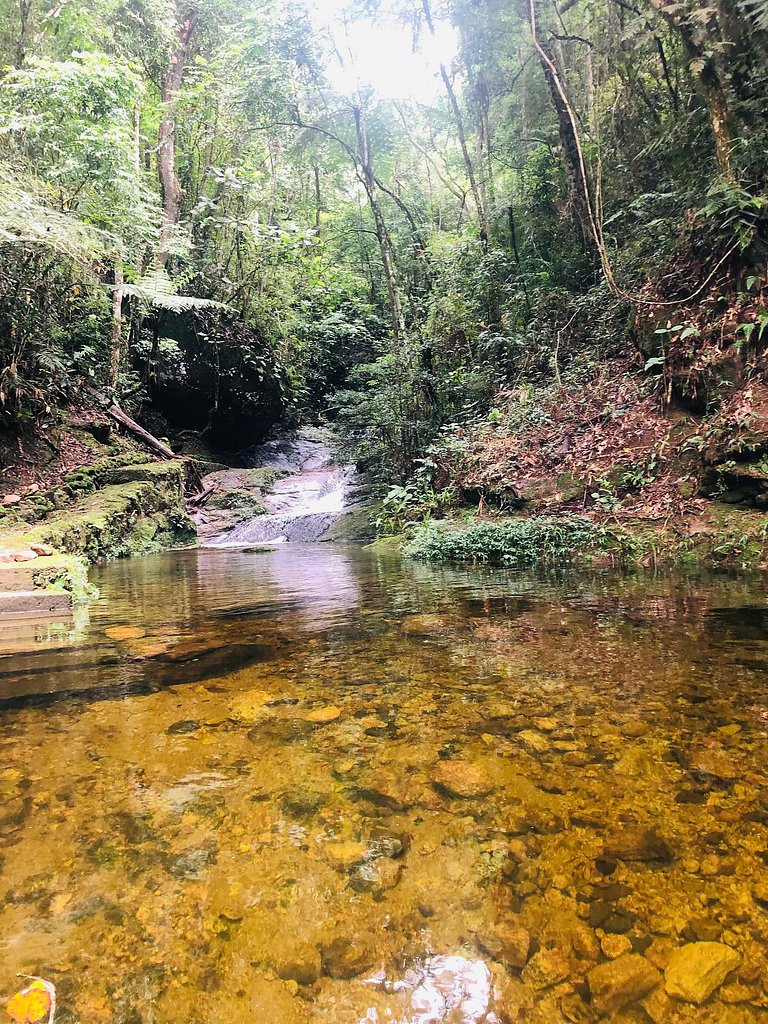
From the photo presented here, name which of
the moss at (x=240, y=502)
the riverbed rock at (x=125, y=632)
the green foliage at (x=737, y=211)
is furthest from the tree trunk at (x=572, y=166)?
the riverbed rock at (x=125, y=632)

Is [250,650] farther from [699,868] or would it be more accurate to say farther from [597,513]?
[597,513]

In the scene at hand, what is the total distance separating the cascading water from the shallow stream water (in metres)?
9.62

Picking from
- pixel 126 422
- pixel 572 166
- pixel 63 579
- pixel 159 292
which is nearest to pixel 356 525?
pixel 126 422

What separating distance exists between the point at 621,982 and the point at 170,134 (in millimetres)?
22117

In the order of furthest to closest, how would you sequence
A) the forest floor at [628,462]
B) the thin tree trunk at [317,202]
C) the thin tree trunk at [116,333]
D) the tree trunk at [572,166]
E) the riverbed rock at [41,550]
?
the thin tree trunk at [317,202] < the thin tree trunk at [116,333] < the tree trunk at [572,166] < the forest floor at [628,462] < the riverbed rock at [41,550]

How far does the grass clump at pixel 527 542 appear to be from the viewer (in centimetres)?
656

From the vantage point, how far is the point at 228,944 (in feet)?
3.97

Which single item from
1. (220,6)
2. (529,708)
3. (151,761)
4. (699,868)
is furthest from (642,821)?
(220,6)

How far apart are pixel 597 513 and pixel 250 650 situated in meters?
5.40

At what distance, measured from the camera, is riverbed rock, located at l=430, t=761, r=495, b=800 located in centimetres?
177

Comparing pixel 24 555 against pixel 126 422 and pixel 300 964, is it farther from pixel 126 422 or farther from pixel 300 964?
pixel 126 422

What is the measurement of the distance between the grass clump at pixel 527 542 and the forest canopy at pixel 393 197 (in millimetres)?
2494

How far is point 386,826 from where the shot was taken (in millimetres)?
1615

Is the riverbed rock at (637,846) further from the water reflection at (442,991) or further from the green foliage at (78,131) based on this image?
the green foliage at (78,131)
